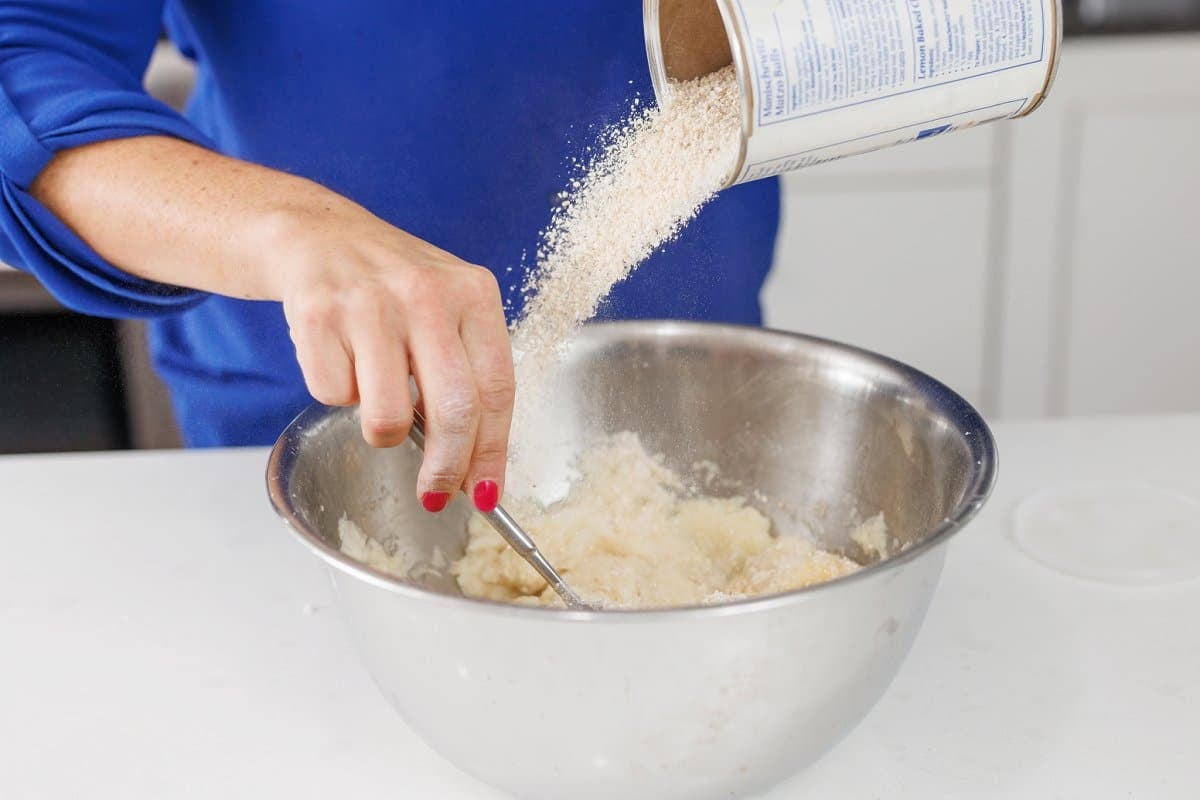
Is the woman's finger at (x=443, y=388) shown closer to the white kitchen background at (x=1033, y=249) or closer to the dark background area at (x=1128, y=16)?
the white kitchen background at (x=1033, y=249)

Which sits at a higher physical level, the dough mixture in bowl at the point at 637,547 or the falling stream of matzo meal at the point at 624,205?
the falling stream of matzo meal at the point at 624,205

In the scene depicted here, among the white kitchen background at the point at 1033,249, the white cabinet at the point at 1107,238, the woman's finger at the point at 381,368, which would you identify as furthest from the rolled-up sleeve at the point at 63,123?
the white cabinet at the point at 1107,238

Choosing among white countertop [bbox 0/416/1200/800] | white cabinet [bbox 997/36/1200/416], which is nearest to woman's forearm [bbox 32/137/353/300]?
white countertop [bbox 0/416/1200/800]

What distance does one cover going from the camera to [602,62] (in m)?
1.01

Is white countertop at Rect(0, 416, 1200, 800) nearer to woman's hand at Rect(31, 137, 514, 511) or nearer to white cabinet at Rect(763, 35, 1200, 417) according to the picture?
woman's hand at Rect(31, 137, 514, 511)

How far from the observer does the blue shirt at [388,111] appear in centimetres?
90

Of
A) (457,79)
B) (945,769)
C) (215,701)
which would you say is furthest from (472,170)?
(945,769)

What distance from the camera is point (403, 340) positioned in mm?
603

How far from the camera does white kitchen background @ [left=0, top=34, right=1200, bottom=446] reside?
1.92 metres

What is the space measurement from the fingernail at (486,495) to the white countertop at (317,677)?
0.14 metres

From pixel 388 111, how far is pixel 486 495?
1.58 ft

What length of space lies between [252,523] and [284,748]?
296mm

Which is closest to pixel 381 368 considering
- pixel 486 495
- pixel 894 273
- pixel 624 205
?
pixel 486 495

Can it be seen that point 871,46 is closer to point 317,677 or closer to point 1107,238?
point 317,677
